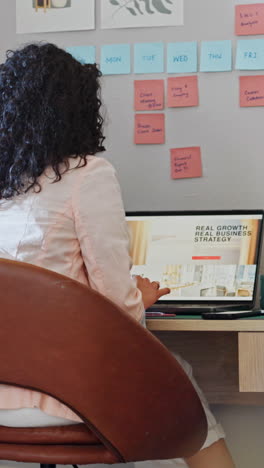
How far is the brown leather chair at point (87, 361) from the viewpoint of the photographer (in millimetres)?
1023

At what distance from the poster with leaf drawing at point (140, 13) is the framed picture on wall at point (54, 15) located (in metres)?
0.05

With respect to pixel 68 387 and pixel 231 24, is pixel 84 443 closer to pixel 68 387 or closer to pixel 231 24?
pixel 68 387

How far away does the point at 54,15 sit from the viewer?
7.07 feet

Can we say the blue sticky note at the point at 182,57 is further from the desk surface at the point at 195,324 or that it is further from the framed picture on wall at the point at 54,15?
the desk surface at the point at 195,324

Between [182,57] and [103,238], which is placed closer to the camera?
[103,238]

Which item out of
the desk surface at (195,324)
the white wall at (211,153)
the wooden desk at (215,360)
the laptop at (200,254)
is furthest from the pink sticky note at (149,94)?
the desk surface at (195,324)

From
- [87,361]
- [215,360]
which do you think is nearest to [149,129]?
[215,360]

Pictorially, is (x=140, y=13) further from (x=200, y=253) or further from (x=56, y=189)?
(x=56, y=189)

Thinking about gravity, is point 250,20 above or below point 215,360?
above

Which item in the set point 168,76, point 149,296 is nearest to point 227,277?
point 149,296

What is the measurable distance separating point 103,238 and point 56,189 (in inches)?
5.0

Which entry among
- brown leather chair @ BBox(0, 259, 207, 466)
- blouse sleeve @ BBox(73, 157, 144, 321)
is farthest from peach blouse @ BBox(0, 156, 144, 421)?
brown leather chair @ BBox(0, 259, 207, 466)

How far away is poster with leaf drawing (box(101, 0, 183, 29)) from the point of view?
207 centimetres

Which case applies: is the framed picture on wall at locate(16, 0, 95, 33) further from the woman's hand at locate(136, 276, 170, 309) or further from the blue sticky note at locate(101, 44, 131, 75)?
the woman's hand at locate(136, 276, 170, 309)
